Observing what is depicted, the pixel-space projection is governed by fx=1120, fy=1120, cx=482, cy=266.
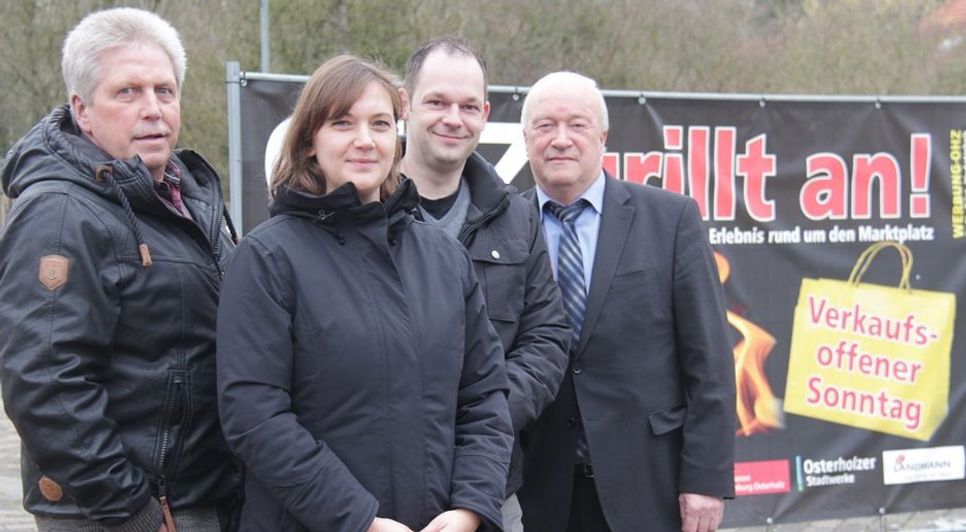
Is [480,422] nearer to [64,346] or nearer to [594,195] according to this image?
[64,346]

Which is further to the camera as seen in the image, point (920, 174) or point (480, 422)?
point (920, 174)

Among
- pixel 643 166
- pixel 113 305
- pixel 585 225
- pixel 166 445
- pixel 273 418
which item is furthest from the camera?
pixel 643 166

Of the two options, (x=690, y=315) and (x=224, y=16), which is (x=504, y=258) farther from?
(x=224, y=16)

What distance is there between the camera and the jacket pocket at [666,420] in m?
3.45

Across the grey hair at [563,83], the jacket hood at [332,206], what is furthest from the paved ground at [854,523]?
the jacket hood at [332,206]

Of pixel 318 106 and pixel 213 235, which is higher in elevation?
pixel 318 106

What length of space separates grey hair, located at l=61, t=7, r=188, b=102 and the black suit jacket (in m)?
1.54

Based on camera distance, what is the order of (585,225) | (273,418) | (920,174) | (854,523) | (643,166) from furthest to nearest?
(854,523)
(920,174)
(643,166)
(585,225)
(273,418)

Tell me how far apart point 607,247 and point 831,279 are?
8.06 feet

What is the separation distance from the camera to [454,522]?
2406 mm

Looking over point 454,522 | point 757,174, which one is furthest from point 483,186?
point 757,174

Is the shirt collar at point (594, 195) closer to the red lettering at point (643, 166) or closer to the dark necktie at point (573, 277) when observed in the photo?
the dark necktie at point (573, 277)

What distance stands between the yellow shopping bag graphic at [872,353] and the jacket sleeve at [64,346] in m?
3.91

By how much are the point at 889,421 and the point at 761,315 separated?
870 millimetres
